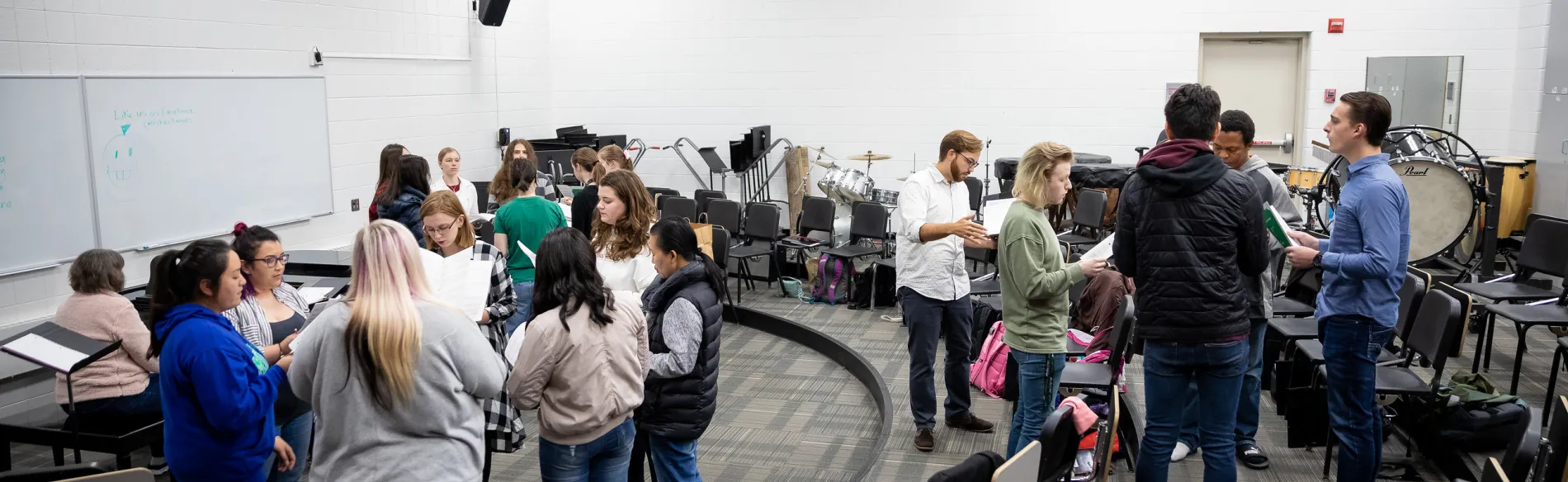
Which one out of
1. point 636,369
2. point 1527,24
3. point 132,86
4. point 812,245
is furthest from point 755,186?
point 636,369

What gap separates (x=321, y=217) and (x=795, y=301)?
364 centimetres

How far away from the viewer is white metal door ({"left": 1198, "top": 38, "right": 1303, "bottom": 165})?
31.1 ft

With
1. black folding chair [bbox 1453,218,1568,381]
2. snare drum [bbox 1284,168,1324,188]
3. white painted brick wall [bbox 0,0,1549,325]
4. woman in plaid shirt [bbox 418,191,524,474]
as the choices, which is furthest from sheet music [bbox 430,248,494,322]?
snare drum [bbox 1284,168,1324,188]

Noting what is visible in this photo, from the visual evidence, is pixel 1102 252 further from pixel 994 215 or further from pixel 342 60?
pixel 342 60

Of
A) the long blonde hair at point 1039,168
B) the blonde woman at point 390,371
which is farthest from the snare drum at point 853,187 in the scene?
the blonde woman at point 390,371

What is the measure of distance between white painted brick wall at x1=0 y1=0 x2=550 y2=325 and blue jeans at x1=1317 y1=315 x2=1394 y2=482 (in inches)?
249

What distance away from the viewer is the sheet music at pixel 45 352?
11.4 ft

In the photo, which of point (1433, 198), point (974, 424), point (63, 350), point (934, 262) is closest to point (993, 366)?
point (974, 424)

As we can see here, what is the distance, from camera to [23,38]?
561 cm

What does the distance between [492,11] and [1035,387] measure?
23.9ft

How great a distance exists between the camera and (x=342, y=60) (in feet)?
26.5

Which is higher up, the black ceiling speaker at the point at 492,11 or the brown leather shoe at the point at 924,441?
the black ceiling speaker at the point at 492,11

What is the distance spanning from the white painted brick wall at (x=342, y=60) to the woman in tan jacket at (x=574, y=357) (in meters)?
4.36

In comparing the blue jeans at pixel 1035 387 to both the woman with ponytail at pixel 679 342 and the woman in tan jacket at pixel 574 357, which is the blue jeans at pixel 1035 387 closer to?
the woman with ponytail at pixel 679 342
